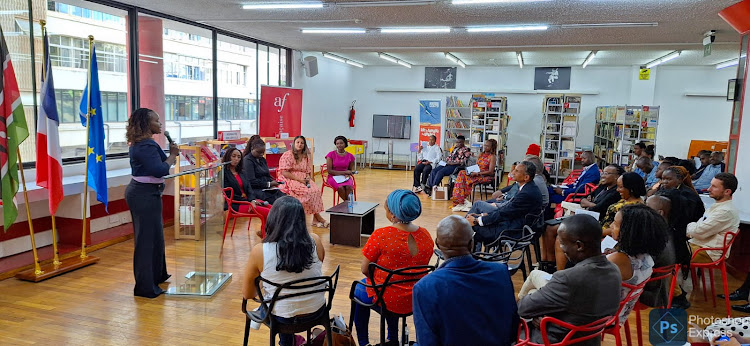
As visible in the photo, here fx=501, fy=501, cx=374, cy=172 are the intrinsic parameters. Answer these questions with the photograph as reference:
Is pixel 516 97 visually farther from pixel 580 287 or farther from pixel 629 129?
pixel 580 287

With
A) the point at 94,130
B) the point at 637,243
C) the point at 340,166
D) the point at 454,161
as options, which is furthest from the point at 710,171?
the point at 94,130

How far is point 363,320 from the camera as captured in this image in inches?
127

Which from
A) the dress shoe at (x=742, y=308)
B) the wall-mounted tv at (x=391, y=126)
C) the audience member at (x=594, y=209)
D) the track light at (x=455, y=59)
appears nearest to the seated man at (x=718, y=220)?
the dress shoe at (x=742, y=308)

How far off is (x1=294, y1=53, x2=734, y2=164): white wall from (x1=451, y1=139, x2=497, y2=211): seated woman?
442 cm

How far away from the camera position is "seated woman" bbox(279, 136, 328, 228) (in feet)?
22.2

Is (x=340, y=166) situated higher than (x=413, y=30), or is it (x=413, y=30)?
(x=413, y=30)

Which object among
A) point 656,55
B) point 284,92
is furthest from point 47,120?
point 656,55

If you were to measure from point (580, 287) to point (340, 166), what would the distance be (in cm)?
571

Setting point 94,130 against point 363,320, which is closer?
point 363,320

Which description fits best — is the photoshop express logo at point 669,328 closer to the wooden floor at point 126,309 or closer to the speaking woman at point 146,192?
the wooden floor at point 126,309

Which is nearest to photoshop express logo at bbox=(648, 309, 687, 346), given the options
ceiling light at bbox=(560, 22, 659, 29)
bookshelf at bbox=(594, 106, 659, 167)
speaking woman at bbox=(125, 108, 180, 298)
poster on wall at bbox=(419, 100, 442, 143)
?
speaking woman at bbox=(125, 108, 180, 298)

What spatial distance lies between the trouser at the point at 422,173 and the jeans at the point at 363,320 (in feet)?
24.9

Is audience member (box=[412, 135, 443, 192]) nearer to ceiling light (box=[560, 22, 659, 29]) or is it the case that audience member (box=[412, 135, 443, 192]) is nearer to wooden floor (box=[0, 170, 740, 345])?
ceiling light (box=[560, 22, 659, 29])

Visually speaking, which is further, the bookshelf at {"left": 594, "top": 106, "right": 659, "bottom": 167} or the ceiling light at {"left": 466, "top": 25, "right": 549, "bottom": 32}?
the bookshelf at {"left": 594, "top": 106, "right": 659, "bottom": 167}
